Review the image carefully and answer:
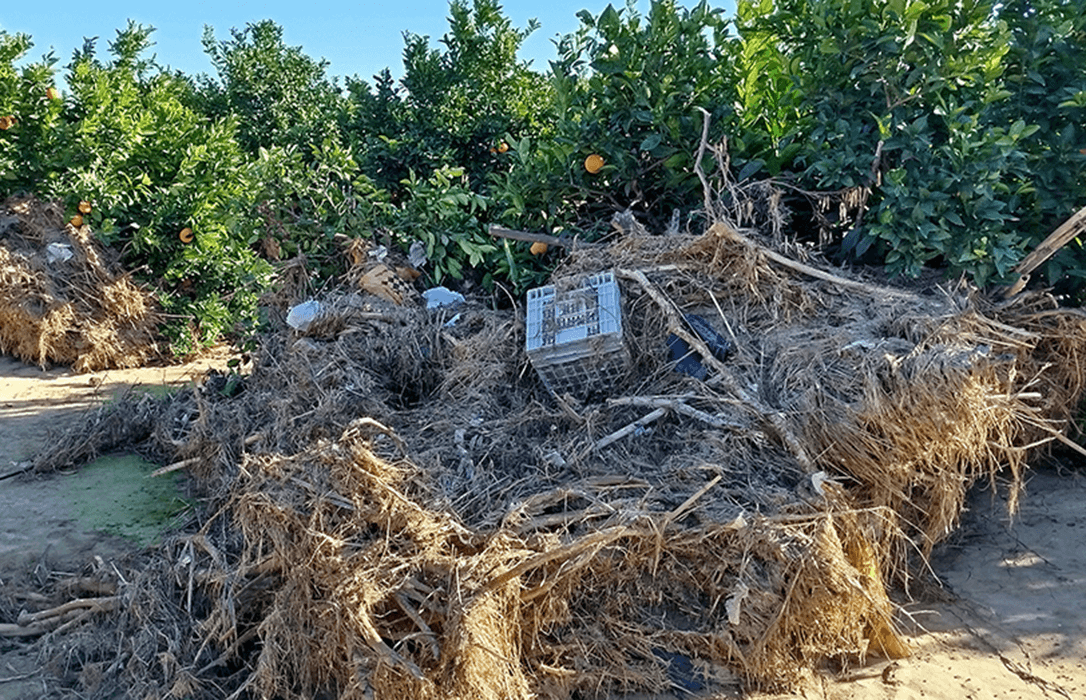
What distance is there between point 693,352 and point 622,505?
1.13 meters

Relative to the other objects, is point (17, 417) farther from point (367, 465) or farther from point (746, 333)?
point (746, 333)

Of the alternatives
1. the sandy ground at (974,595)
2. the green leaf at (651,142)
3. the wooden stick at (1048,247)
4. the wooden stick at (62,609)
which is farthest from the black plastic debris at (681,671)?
the green leaf at (651,142)

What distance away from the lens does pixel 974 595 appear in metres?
4.09

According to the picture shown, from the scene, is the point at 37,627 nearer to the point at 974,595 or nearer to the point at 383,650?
the point at 383,650

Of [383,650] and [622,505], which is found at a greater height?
[622,505]

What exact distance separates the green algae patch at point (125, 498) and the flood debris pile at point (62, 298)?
8.98 ft

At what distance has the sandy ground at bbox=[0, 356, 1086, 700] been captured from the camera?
3.48 meters

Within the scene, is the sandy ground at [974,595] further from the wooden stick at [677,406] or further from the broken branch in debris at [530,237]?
the broken branch in debris at [530,237]

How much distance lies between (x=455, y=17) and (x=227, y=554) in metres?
5.86

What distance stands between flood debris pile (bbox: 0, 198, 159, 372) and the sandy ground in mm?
2719

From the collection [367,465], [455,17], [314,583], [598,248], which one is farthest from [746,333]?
[455,17]

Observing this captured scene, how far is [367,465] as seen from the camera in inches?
140

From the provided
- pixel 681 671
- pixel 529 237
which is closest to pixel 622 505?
pixel 681 671

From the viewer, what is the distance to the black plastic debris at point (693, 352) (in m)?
4.29
